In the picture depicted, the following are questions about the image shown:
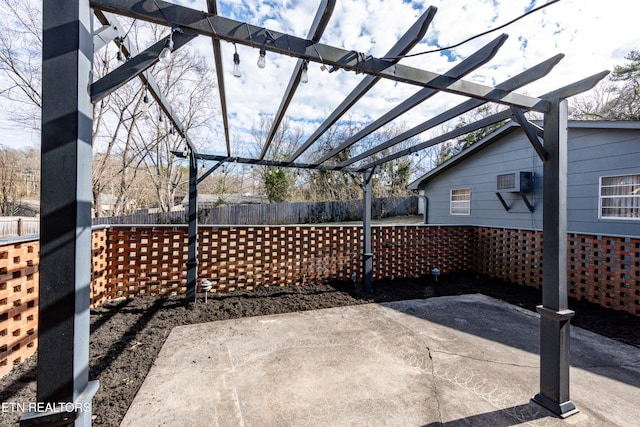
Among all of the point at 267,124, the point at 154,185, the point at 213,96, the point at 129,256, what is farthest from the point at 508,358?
the point at 267,124

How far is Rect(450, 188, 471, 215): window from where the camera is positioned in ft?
23.7

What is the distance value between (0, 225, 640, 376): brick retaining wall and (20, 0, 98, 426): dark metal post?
1.91 m

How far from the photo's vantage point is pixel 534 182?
561 centimetres

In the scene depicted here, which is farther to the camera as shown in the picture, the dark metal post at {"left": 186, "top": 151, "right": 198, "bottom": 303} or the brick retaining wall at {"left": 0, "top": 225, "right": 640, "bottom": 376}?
the dark metal post at {"left": 186, "top": 151, "right": 198, "bottom": 303}

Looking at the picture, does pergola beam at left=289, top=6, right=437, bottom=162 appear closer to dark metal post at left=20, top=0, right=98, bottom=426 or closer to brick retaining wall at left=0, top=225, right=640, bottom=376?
dark metal post at left=20, top=0, right=98, bottom=426

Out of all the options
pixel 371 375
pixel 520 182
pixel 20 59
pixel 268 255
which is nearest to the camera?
pixel 371 375

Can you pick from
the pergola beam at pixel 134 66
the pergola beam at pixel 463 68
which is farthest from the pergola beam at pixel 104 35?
the pergola beam at pixel 463 68

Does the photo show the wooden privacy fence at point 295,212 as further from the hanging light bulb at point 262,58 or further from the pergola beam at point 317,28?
the hanging light bulb at point 262,58

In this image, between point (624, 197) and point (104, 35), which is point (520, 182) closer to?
point (624, 197)

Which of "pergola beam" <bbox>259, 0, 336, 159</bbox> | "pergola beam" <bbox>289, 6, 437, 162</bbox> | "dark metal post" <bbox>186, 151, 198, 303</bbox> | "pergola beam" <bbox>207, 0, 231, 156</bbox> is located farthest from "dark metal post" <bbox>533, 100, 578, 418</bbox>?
"dark metal post" <bbox>186, 151, 198, 303</bbox>

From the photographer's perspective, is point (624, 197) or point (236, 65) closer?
point (236, 65)

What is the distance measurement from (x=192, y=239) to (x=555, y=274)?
13.8 feet

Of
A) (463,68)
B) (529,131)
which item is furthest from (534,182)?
(463,68)

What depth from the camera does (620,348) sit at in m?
2.94
